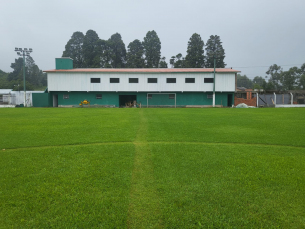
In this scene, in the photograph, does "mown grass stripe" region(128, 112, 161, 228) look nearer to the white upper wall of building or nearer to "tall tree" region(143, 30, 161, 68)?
the white upper wall of building

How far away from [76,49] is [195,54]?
1311 inches

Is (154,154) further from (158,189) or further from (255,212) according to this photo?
(255,212)

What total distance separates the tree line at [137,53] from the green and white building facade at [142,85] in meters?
23.0

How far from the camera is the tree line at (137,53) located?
189ft

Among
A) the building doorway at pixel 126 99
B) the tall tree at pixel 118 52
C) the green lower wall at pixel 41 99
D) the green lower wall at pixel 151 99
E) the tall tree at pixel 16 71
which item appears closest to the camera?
the green lower wall at pixel 41 99

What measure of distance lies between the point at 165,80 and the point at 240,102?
12.2 metres

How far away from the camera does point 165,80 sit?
34.7 m

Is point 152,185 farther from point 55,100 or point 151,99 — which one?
point 55,100

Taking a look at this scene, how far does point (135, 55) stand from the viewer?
190 feet

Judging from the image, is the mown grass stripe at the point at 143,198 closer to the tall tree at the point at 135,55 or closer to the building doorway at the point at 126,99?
the building doorway at the point at 126,99

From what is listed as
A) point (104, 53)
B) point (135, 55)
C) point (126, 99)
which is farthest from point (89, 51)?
point (126, 99)

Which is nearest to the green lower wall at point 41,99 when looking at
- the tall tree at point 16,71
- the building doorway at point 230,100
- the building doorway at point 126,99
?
the building doorway at point 126,99

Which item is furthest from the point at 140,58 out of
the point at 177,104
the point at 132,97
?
the point at 177,104

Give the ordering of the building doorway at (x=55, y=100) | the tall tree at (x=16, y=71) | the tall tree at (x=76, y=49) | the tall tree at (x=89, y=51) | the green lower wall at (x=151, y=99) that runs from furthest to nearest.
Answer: the tall tree at (x=16, y=71)
the tall tree at (x=76, y=49)
the tall tree at (x=89, y=51)
the building doorway at (x=55, y=100)
the green lower wall at (x=151, y=99)
